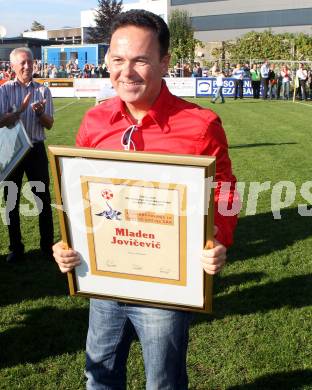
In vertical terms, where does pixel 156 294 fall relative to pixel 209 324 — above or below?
above

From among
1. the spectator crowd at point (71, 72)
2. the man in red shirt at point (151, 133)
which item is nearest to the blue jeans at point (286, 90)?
the spectator crowd at point (71, 72)

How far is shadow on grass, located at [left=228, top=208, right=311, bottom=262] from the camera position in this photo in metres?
6.30

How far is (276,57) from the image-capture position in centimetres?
5094

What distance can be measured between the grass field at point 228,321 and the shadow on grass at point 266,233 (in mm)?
13

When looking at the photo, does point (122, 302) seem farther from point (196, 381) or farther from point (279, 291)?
point (279, 291)

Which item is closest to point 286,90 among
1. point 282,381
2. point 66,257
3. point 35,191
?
point 35,191

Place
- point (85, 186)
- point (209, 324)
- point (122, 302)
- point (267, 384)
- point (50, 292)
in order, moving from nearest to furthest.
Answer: point (85, 186) → point (122, 302) → point (267, 384) → point (209, 324) → point (50, 292)

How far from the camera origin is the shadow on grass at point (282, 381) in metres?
3.68

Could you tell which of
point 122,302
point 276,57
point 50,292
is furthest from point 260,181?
point 276,57

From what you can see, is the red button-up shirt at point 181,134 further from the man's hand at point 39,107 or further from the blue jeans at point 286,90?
the blue jeans at point 286,90

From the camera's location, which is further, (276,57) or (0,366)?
(276,57)

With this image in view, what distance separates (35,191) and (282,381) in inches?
135

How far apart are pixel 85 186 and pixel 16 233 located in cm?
395

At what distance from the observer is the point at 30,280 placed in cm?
549
